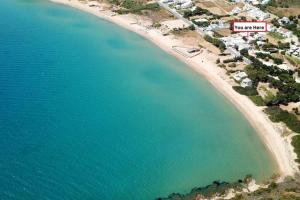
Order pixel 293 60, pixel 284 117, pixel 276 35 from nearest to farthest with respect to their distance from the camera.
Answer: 1. pixel 284 117
2. pixel 293 60
3. pixel 276 35

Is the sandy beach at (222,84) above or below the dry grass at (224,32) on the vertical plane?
below

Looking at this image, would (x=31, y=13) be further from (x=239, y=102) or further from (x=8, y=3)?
(x=239, y=102)

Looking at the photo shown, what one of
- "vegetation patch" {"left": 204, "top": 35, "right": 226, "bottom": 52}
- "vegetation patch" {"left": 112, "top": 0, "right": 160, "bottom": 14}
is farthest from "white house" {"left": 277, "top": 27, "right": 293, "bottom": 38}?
"vegetation patch" {"left": 112, "top": 0, "right": 160, "bottom": 14}

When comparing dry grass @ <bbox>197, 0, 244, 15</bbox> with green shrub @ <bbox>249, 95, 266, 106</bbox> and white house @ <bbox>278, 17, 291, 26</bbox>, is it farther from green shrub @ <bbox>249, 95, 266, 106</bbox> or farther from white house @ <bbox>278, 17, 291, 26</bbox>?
green shrub @ <bbox>249, 95, 266, 106</bbox>

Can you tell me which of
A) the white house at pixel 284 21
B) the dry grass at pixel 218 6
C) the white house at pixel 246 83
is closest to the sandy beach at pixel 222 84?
the white house at pixel 246 83

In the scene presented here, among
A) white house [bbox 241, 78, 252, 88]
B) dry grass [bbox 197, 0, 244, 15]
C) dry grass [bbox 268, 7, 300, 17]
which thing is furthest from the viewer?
dry grass [bbox 197, 0, 244, 15]

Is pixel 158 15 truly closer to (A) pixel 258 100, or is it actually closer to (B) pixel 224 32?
(B) pixel 224 32

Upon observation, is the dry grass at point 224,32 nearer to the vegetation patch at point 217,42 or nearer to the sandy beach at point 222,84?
the vegetation patch at point 217,42

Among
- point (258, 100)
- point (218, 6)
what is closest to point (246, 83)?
point (258, 100)
